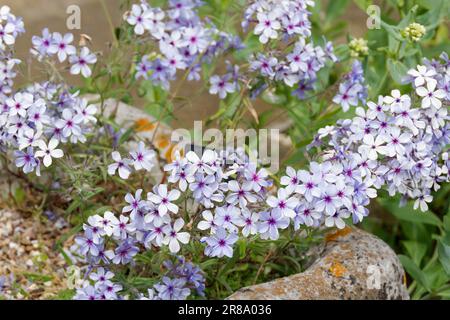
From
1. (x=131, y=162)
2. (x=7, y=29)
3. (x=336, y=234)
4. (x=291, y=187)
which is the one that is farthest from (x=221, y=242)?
(x=7, y=29)

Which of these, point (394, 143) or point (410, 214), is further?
point (410, 214)

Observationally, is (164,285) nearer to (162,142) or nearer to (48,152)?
(48,152)

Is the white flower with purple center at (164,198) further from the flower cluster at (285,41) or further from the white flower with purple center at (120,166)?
the flower cluster at (285,41)

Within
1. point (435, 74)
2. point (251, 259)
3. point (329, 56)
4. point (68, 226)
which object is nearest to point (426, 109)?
point (435, 74)

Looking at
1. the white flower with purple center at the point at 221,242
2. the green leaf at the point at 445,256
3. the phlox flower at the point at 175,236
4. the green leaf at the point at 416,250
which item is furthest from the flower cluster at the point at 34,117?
the green leaf at the point at 416,250

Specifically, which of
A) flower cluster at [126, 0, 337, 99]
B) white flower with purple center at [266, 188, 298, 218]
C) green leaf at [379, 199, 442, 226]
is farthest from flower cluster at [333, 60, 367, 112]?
white flower with purple center at [266, 188, 298, 218]

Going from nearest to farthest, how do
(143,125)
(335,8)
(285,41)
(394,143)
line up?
→ (394,143)
(285,41)
(143,125)
(335,8)
